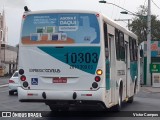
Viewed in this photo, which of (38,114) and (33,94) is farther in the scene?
(38,114)

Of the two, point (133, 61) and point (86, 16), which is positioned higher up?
point (86, 16)

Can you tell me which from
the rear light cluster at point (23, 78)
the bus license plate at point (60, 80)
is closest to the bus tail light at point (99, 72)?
the bus license plate at point (60, 80)

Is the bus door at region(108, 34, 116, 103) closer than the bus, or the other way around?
the bus

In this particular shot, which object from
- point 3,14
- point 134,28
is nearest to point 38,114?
point 134,28

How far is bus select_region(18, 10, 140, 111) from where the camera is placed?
13.0 m

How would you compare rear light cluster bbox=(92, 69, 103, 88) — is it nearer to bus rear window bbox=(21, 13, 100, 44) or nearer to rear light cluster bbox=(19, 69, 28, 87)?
bus rear window bbox=(21, 13, 100, 44)

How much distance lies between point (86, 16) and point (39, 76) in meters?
2.26

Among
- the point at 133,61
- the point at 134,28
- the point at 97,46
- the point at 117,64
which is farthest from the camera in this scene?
the point at 134,28

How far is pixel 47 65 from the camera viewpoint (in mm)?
13305

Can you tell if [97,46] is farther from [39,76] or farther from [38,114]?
[38,114]

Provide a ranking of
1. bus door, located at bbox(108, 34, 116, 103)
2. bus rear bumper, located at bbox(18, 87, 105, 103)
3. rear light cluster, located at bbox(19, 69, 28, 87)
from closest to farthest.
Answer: bus rear bumper, located at bbox(18, 87, 105, 103), rear light cluster, located at bbox(19, 69, 28, 87), bus door, located at bbox(108, 34, 116, 103)

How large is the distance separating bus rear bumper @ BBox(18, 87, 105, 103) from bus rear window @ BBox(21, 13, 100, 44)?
148cm

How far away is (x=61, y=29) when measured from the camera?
1331 centimetres

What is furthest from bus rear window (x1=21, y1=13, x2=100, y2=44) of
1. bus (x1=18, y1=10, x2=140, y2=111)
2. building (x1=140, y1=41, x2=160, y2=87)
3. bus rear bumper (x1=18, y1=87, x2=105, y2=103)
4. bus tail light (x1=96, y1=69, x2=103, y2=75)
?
building (x1=140, y1=41, x2=160, y2=87)
